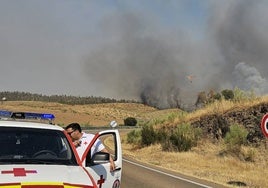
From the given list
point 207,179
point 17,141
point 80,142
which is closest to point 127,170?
point 207,179

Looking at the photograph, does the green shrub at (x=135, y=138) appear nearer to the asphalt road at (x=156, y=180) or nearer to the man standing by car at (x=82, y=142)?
the asphalt road at (x=156, y=180)

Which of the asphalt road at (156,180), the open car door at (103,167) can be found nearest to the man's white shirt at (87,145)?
the open car door at (103,167)

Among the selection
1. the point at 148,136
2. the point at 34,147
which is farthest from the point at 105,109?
the point at 34,147

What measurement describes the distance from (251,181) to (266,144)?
355 inches

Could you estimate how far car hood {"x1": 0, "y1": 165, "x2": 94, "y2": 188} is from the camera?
509cm

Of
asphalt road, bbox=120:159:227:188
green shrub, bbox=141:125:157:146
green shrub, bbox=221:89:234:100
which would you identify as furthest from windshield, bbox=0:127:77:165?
green shrub, bbox=221:89:234:100

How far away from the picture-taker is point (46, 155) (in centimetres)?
640

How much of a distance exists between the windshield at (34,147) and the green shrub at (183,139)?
2333 centimetres

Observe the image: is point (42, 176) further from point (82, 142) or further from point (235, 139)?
point (235, 139)

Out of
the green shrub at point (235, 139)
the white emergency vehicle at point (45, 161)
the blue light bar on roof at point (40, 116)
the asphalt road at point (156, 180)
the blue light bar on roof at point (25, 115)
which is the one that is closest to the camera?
the white emergency vehicle at point (45, 161)

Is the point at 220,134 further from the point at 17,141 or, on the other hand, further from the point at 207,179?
the point at 17,141

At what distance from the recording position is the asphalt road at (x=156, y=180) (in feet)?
48.3

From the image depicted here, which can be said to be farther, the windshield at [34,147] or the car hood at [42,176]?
the windshield at [34,147]

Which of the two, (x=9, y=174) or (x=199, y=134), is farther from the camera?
(x=199, y=134)
